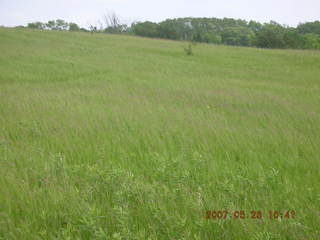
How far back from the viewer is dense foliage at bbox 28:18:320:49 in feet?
180

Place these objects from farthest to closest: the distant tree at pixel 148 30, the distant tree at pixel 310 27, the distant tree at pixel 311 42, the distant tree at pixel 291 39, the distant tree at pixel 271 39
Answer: the distant tree at pixel 310 27, the distant tree at pixel 148 30, the distant tree at pixel 311 42, the distant tree at pixel 291 39, the distant tree at pixel 271 39

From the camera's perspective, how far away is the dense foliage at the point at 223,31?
180 feet

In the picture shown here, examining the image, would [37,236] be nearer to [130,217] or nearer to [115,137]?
[130,217]

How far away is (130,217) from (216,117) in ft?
13.5

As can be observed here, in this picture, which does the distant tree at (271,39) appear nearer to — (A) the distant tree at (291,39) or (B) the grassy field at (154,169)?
(A) the distant tree at (291,39)

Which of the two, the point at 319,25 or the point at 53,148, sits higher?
the point at 319,25

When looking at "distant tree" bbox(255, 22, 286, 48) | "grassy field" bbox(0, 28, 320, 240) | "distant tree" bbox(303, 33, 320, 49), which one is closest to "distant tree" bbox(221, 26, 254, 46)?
"distant tree" bbox(303, 33, 320, 49)

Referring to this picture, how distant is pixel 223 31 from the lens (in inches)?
3565

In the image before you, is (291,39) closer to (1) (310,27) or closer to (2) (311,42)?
(2) (311,42)

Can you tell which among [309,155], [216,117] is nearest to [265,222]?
[309,155]

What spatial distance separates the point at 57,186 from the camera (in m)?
2.84

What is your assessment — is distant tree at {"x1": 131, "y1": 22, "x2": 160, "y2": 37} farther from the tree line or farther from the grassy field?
the grassy field

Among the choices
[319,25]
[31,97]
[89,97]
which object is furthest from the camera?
[319,25]

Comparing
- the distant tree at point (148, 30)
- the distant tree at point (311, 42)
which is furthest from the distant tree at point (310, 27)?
the distant tree at point (148, 30)
